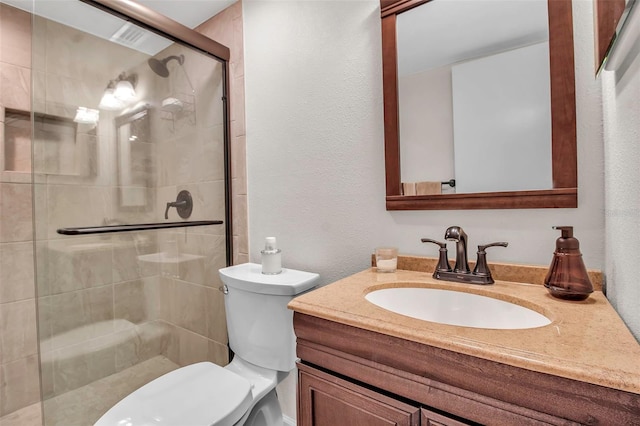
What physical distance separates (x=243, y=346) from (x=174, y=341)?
61cm

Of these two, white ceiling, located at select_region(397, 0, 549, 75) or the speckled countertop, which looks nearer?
the speckled countertop

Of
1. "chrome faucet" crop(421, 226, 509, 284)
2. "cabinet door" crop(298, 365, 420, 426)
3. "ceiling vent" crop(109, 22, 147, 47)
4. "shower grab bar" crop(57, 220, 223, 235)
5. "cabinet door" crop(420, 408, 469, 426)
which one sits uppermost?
"ceiling vent" crop(109, 22, 147, 47)

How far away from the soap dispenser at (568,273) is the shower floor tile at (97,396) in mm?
1762

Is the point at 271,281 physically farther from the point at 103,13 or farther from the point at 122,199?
the point at 103,13

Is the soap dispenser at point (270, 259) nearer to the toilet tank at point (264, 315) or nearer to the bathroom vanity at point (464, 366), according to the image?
the toilet tank at point (264, 315)

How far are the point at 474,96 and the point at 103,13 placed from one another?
4.97 ft

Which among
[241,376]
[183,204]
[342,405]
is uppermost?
[183,204]

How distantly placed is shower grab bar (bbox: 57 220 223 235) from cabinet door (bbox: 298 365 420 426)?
3.56 feet

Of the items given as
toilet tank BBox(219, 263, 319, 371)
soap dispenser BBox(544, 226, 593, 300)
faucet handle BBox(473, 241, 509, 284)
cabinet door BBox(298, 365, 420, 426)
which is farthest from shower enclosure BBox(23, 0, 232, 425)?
soap dispenser BBox(544, 226, 593, 300)

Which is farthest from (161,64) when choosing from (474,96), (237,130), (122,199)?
(474,96)

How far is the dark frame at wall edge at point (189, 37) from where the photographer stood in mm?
1273

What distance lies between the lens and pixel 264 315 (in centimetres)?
118

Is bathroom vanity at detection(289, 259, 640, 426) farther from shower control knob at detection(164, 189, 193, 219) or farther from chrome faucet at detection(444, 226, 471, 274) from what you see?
shower control knob at detection(164, 189, 193, 219)

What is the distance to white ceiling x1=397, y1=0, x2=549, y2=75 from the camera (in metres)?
0.92
